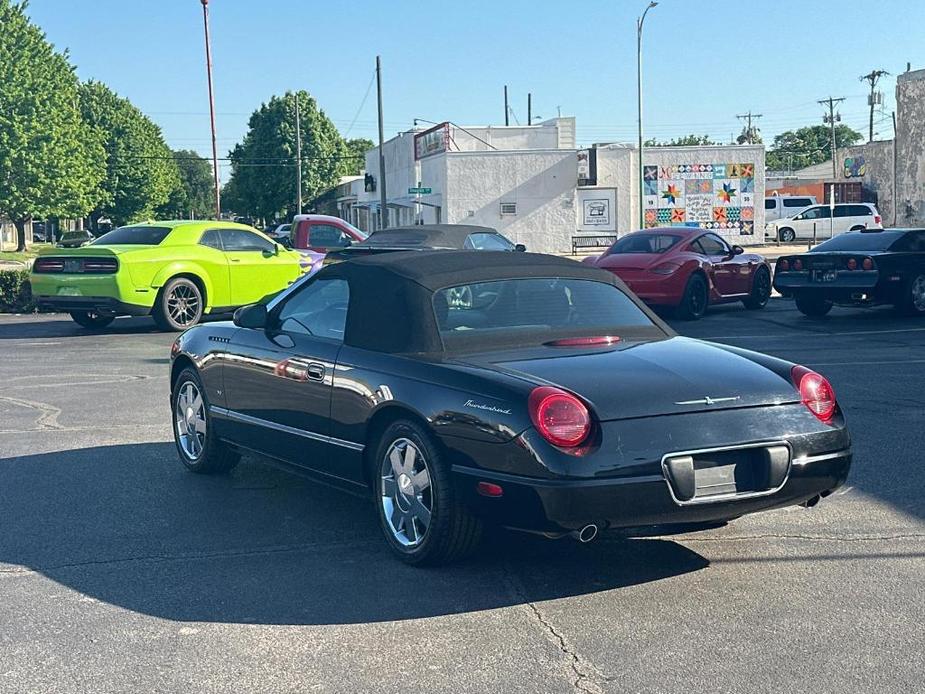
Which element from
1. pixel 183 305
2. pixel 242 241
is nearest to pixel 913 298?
pixel 242 241

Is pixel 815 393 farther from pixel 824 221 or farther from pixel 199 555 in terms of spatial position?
pixel 824 221

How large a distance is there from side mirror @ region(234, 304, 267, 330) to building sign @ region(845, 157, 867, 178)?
231 ft

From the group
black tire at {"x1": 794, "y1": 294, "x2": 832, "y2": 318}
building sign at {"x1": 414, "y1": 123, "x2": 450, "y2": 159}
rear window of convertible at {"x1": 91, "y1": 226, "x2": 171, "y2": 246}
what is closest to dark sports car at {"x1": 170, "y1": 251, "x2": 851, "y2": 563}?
rear window of convertible at {"x1": 91, "y1": 226, "x2": 171, "y2": 246}

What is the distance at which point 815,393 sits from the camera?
17.9ft

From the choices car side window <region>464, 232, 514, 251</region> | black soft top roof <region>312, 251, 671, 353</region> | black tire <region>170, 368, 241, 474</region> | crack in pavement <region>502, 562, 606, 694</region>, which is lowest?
crack in pavement <region>502, 562, 606, 694</region>

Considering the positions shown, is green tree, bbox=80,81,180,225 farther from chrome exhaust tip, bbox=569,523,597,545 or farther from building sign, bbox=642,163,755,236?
chrome exhaust tip, bbox=569,523,597,545

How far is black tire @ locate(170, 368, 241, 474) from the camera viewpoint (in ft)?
24.1

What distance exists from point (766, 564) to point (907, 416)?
445 cm

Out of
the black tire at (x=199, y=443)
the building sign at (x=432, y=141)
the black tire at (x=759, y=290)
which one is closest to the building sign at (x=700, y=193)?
the building sign at (x=432, y=141)

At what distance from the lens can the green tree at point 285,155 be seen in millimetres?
89438

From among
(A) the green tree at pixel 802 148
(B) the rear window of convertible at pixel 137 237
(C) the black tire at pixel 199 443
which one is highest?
(A) the green tree at pixel 802 148

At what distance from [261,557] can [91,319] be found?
43.9ft

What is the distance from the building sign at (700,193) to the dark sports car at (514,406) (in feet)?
154

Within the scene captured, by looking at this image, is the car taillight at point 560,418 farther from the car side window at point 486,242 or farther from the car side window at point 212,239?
the car side window at point 212,239
